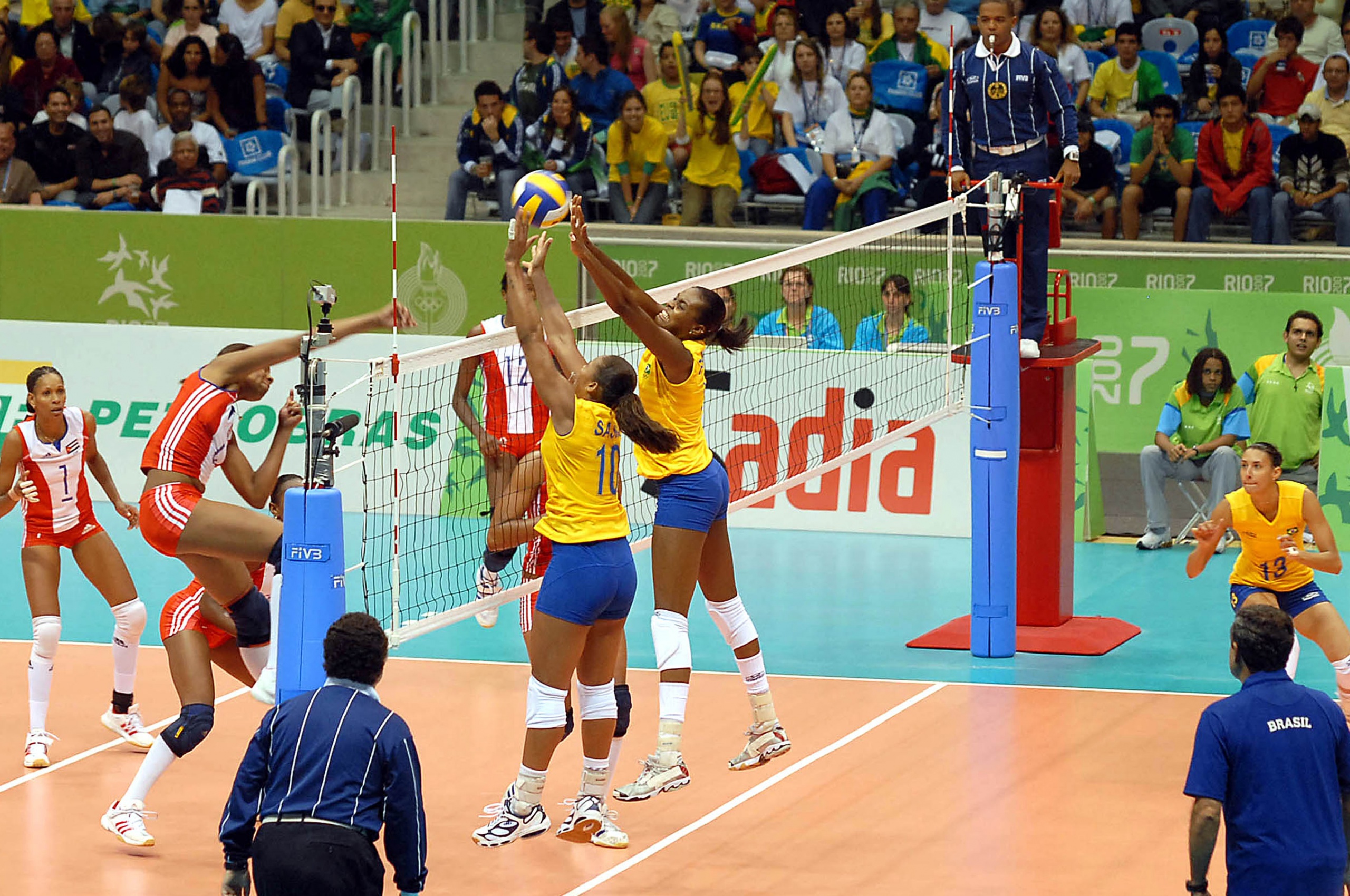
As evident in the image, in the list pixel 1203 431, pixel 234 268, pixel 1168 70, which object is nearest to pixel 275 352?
pixel 1203 431

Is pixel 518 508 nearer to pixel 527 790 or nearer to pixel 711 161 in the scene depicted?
pixel 527 790

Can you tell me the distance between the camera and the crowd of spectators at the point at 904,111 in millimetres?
17688

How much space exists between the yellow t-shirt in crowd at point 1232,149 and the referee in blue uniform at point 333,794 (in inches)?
546

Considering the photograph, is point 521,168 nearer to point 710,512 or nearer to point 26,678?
point 26,678

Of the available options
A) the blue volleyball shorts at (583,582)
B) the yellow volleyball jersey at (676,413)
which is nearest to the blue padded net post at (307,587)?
the blue volleyball shorts at (583,582)

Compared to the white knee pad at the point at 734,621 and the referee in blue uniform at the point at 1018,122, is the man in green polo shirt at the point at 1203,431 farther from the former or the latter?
the white knee pad at the point at 734,621

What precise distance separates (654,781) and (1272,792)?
326 cm

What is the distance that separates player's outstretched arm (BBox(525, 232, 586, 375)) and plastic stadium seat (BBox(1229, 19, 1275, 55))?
44.3ft

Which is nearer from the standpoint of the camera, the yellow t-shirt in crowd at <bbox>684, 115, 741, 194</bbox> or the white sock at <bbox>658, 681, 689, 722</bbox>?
the white sock at <bbox>658, 681, 689, 722</bbox>

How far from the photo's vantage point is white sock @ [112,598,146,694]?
955 centimetres

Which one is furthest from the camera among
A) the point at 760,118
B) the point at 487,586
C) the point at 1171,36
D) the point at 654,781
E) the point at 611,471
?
the point at 1171,36

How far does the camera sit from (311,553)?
6.98 m

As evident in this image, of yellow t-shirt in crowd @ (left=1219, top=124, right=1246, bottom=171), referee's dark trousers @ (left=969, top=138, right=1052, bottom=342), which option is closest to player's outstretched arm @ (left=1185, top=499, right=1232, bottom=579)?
referee's dark trousers @ (left=969, top=138, right=1052, bottom=342)

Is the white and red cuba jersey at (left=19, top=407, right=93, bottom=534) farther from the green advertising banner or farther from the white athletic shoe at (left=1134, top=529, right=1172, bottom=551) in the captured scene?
the white athletic shoe at (left=1134, top=529, right=1172, bottom=551)
